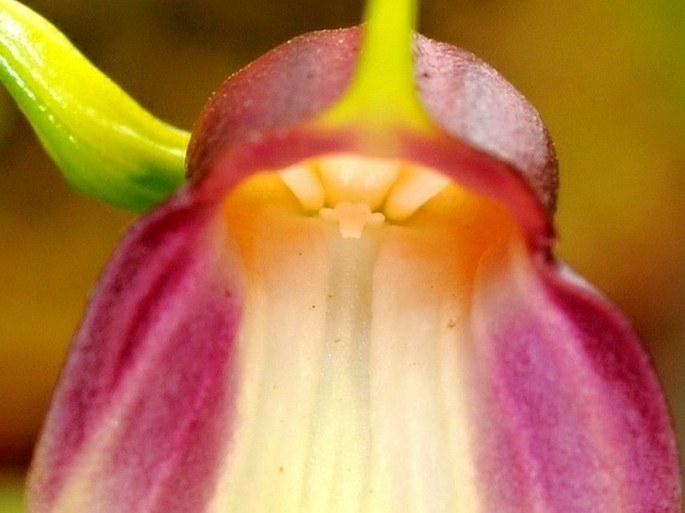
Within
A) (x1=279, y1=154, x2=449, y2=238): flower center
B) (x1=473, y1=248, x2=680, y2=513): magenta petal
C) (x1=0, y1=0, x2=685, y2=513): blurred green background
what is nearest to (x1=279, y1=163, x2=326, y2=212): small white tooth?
(x1=279, y1=154, x2=449, y2=238): flower center

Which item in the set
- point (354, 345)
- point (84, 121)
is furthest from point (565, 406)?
point (84, 121)

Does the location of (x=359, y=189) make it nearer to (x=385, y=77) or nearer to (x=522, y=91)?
(x=385, y=77)

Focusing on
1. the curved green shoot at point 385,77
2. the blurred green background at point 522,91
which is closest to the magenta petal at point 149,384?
the curved green shoot at point 385,77

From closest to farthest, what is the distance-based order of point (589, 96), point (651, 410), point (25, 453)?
Result: 1. point (651, 410)
2. point (25, 453)
3. point (589, 96)

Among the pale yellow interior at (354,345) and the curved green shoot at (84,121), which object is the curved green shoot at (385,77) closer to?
the pale yellow interior at (354,345)

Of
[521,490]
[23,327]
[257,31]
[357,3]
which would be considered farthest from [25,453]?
[521,490]

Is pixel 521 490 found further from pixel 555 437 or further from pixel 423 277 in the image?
pixel 423 277

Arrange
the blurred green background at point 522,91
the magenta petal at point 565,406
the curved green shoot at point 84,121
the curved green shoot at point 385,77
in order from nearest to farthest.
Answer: the curved green shoot at point 385,77 → the magenta petal at point 565,406 → the curved green shoot at point 84,121 → the blurred green background at point 522,91
